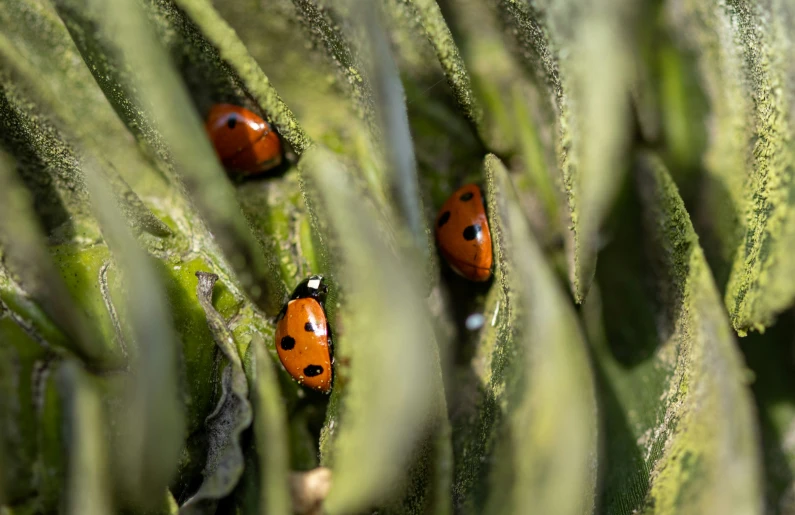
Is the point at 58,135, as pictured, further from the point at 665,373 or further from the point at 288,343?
the point at 665,373

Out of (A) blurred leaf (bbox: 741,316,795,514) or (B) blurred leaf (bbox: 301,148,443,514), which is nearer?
(B) blurred leaf (bbox: 301,148,443,514)

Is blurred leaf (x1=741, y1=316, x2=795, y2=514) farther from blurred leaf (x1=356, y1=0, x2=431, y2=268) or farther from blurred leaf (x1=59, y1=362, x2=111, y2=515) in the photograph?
blurred leaf (x1=59, y1=362, x2=111, y2=515)

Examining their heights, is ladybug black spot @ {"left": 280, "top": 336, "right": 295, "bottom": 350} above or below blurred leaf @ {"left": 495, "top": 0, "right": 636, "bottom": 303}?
below

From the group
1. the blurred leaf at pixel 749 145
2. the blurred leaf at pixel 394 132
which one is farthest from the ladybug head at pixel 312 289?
the blurred leaf at pixel 749 145

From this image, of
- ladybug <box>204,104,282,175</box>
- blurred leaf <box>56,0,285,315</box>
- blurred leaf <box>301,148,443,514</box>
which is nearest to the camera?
blurred leaf <box>301,148,443,514</box>

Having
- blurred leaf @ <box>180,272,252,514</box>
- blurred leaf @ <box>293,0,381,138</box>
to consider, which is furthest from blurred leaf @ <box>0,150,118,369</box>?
blurred leaf @ <box>293,0,381,138</box>

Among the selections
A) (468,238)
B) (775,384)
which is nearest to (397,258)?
(468,238)

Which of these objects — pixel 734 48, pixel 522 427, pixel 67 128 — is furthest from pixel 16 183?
pixel 734 48
